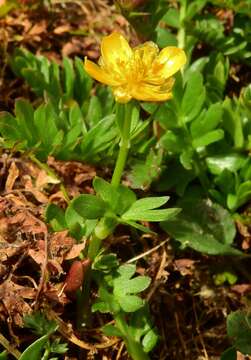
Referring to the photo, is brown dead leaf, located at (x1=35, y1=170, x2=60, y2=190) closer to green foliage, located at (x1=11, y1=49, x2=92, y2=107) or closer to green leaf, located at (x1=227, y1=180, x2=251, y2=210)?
green foliage, located at (x1=11, y1=49, x2=92, y2=107)

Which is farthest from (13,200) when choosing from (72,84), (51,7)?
(51,7)

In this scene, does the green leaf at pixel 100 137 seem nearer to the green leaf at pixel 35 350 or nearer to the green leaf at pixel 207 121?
the green leaf at pixel 207 121

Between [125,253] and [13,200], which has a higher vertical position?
[13,200]

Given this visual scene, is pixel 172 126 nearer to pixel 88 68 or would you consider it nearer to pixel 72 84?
pixel 72 84

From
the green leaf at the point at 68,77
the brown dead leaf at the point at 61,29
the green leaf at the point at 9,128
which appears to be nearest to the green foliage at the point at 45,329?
the green leaf at the point at 9,128

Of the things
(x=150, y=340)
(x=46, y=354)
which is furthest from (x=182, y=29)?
(x=46, y=354)

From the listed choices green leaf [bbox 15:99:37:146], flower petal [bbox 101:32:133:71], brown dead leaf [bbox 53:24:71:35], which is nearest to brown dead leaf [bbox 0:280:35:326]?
green leaf [bbox 15:99:37:146]
